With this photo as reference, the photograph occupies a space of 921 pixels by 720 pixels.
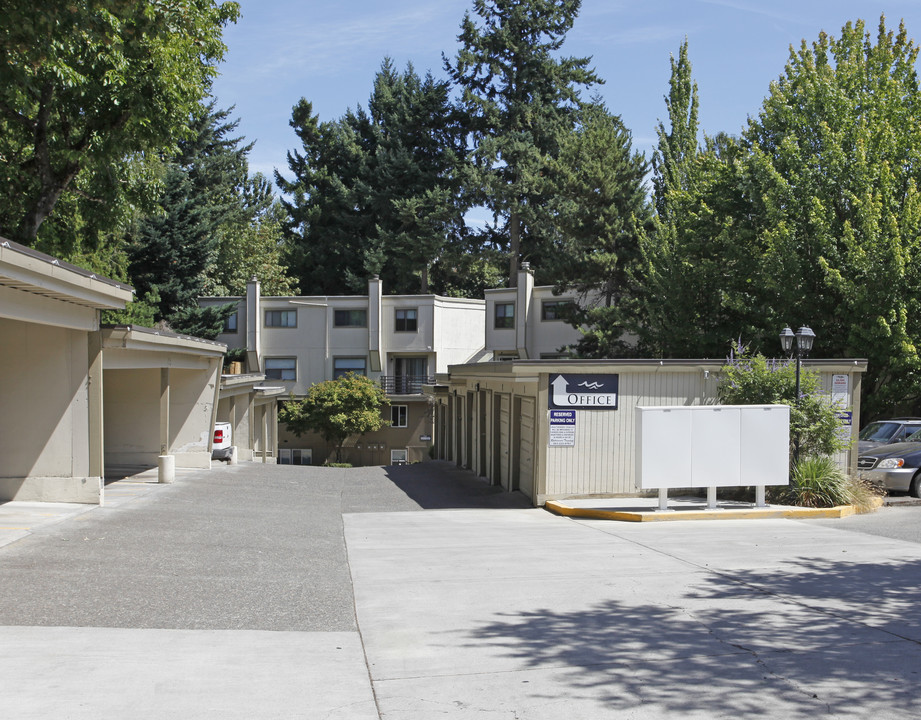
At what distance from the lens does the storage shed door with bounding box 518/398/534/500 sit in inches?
755

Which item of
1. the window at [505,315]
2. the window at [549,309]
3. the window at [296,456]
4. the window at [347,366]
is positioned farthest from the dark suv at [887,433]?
the window at [296,456]

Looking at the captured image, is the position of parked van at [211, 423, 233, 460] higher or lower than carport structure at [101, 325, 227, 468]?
lower

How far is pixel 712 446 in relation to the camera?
16.0 m

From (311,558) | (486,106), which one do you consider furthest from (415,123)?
(311,558)

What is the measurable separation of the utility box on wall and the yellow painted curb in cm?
51

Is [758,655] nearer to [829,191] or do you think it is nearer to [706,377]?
[706,377]

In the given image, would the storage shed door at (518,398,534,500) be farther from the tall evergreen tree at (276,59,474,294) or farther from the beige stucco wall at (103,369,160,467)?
the tall evergreen tree at (276,59,474,294)

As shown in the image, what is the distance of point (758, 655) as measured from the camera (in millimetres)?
6879

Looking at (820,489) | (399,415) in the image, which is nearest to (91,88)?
(820,489)

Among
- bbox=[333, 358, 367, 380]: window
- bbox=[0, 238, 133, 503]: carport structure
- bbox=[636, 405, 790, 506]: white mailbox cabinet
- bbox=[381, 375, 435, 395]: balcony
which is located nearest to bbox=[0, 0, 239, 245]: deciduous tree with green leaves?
bbox=[0, 238, 133, 503]: carport structure

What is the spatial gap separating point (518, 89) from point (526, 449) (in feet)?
139

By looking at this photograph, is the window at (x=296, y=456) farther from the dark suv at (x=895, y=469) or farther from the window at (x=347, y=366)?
the dark suv at (x=895, y=469)

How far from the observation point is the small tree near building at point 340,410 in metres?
46.7

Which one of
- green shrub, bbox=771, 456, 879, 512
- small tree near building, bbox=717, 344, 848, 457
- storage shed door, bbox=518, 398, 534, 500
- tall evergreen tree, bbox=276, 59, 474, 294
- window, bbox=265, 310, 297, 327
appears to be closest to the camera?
green shrub, bbox=771, 456, 879, 512
